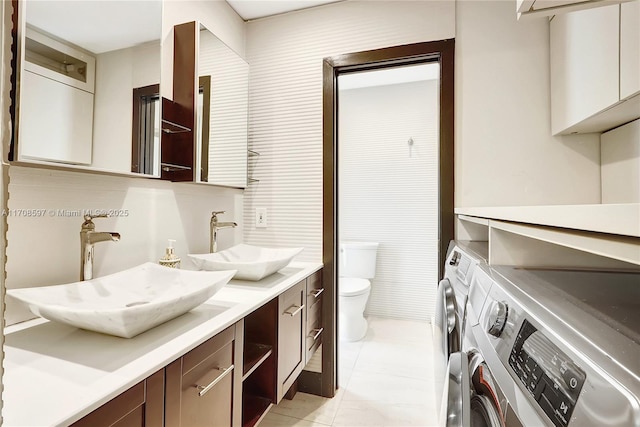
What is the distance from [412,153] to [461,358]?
2320 mm

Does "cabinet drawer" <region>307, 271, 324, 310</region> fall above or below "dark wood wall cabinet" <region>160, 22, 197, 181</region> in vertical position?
below

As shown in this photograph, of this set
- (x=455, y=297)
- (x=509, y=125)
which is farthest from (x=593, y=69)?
(x=455, y=297)

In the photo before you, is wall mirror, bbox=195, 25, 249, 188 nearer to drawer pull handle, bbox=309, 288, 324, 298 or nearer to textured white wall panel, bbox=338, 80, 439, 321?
drawer pull handle, bbox=309, 288, 324, 298

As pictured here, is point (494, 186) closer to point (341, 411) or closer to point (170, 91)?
point (341, 411)

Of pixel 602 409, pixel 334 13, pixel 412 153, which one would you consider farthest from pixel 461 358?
pixel 412 153

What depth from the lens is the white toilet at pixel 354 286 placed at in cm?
241

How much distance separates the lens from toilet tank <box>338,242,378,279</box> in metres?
2.82

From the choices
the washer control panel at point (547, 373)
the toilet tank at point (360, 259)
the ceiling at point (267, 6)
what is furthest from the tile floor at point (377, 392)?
the ceiling at point (267, 6)

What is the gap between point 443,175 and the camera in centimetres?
166

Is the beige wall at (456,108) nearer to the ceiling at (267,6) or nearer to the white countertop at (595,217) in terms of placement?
the ceiling at (267,6)

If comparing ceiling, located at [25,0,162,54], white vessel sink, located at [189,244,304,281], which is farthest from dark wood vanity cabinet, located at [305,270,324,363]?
ceiling, located at [25,0,162,54]

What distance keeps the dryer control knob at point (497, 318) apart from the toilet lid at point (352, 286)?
1.68 meters

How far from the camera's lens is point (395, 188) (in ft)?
9.47

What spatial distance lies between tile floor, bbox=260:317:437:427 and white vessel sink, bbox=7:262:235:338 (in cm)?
103
